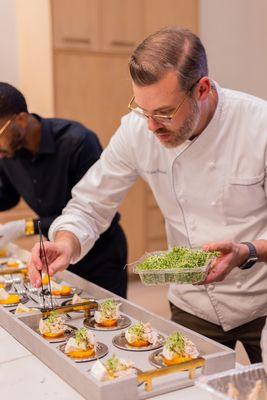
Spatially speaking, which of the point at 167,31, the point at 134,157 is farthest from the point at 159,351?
the point at 167,31

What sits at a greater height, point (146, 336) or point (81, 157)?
point (81, 157)

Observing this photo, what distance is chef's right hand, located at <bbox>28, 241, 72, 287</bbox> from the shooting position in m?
1.52

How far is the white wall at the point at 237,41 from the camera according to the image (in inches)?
159

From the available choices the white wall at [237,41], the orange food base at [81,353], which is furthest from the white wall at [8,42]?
the orange food base at [81,353]

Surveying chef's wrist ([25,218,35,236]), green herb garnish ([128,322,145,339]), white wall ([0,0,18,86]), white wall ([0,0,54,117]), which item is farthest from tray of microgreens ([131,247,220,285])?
white wall ([0,0,18,86])

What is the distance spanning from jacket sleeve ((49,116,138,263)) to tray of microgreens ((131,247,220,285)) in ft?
1.49

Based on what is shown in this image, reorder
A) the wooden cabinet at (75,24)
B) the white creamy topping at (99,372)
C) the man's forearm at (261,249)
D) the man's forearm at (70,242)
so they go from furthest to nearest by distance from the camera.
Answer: the wooden cabinet at (75,24) → the man's forearm at (70,242) → the man's forearm at (261,249) → the white creamy topping at (99,372)

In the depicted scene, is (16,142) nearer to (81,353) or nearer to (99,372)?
(81,353)

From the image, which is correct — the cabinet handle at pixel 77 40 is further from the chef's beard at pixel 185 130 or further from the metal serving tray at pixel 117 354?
the metal serving tray at pixel 117 354

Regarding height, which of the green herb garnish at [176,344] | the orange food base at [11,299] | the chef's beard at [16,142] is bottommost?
the orange food base at [11,299]

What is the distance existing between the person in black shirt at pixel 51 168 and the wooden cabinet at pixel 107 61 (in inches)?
60.2

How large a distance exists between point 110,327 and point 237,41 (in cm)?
329

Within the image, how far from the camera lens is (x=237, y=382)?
3.00ft

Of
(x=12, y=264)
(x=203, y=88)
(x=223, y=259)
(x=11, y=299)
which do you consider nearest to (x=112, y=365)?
(x=223, y=259)
